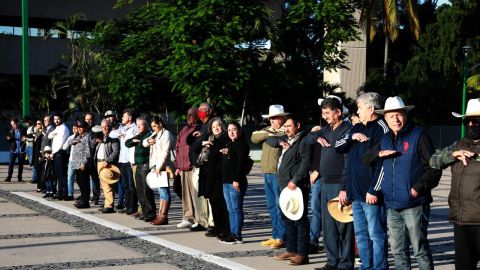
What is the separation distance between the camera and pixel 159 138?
438 inches

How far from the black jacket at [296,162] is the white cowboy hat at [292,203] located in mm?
119

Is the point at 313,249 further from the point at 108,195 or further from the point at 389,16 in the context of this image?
the point at 389,16

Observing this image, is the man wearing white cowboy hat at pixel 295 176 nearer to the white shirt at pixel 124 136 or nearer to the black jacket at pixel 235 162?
the black jacket at pixel 235 162

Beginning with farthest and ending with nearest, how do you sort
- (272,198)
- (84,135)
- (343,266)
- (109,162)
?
(84,135) → (109,162) → (272,198) → (343,266)

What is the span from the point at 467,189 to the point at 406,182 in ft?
2.27

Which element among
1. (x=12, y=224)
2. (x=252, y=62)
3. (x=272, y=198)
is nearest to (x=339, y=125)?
(x=272, y=198)

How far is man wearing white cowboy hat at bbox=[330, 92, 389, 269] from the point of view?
6.62 m

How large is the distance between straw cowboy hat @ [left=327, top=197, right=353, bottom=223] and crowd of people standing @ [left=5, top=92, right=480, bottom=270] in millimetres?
11

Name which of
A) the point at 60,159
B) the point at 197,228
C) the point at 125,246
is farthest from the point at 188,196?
the point at 60,159

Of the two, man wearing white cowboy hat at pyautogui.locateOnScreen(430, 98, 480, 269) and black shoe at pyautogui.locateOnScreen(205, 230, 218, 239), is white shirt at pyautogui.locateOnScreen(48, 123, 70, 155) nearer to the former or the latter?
black shoe at pyautogui.locateOnScreen(205, 230, 218, 239)

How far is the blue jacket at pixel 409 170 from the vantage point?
19.6 feet

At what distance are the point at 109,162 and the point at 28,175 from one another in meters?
9.92

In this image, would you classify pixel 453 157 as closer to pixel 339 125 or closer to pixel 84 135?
pixel 339 125

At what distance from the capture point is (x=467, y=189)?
544cm
